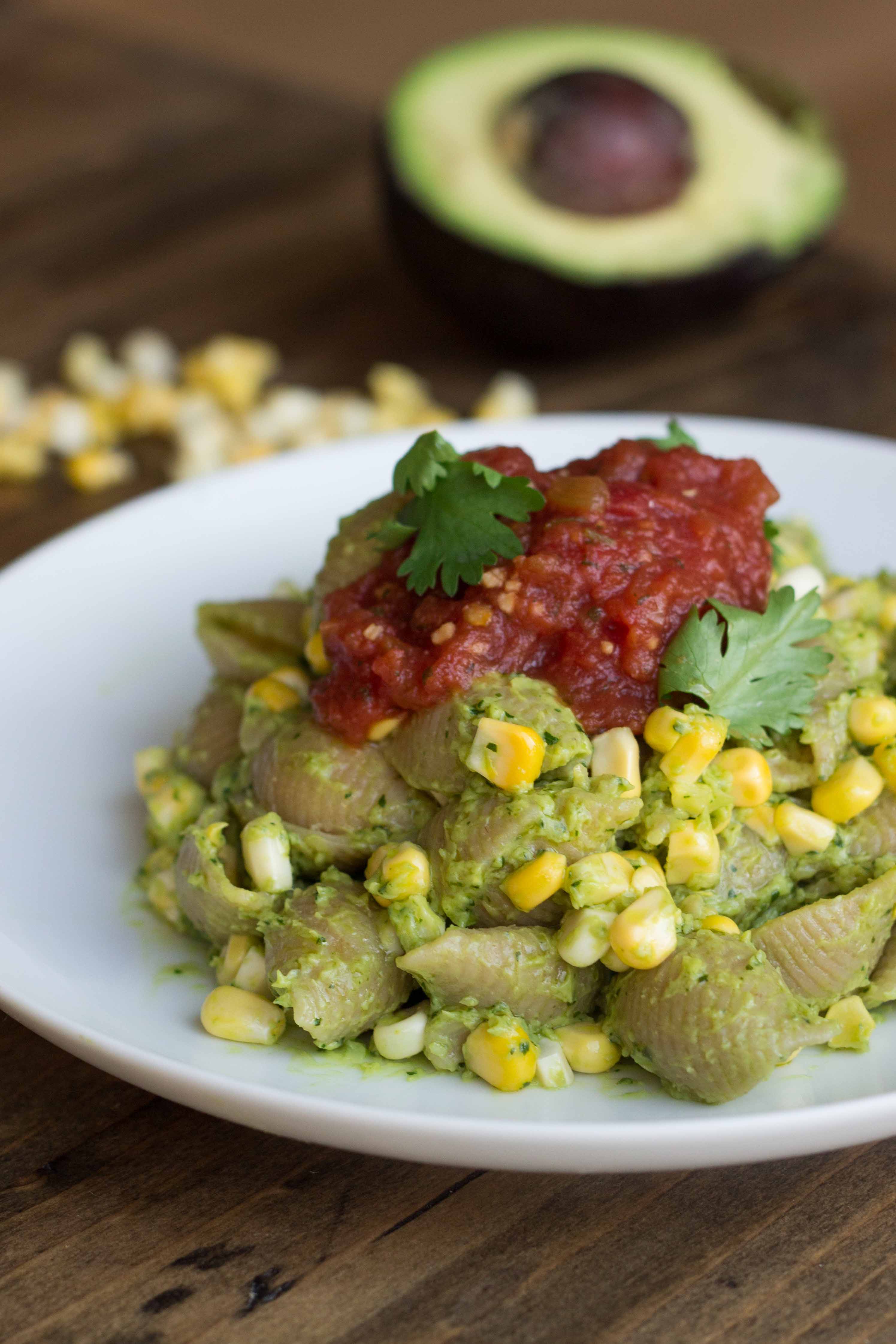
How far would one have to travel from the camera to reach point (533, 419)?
15.4 ft

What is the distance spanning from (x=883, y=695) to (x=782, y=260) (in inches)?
122

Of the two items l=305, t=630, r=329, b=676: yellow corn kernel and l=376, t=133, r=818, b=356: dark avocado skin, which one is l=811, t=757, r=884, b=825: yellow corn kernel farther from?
l=376, t=133, r=818, b=356: dark avocado skin

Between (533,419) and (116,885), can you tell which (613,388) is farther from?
(116,885)

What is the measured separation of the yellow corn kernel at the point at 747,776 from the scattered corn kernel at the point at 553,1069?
0.63 meters

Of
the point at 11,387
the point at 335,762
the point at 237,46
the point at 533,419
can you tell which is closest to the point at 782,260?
the point at 533,419

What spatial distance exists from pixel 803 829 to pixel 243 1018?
3.93 feet

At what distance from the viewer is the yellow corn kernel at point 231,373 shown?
585 cm

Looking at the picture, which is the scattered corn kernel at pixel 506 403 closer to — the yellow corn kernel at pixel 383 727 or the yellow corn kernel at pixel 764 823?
the yellow corn kernel at pixel 383 727

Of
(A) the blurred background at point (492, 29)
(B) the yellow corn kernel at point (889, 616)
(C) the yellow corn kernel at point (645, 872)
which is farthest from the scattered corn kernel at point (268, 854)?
(A) the blurred background at point (492, 29)

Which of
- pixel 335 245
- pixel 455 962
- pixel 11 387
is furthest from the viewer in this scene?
pixel 335 245

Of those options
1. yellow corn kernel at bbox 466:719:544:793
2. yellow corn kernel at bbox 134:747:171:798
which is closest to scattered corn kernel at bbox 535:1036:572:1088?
yellow corn kernel at bbox 466:719:544:793

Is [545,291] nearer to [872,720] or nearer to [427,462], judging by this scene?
[427,462]

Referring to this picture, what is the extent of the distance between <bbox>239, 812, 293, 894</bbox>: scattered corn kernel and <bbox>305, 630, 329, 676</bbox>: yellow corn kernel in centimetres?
41

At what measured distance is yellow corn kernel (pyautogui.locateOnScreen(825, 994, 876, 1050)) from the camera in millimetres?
2893
